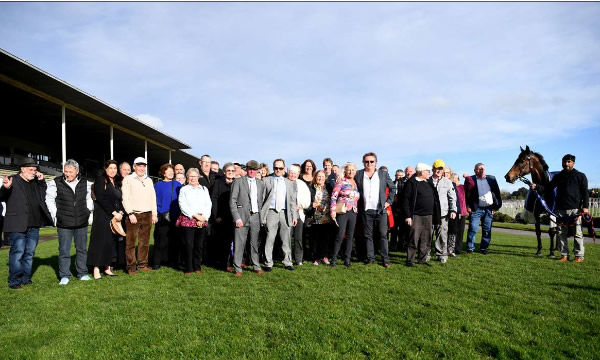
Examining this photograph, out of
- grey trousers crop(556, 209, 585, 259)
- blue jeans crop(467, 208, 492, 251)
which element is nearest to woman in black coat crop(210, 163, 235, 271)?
blue jeans crop(467, 208, 492, 251)

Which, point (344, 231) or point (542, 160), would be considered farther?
point (542, 160)

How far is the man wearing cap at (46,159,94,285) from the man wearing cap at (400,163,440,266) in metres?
5.80

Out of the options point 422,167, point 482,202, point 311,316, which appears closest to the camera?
point 311,316

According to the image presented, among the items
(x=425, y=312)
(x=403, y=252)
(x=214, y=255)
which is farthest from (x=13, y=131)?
(x=425, y=312)

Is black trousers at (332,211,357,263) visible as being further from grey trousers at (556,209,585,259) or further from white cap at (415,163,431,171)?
grey trousers at (556,209,585,259)

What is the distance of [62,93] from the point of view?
15781 mm

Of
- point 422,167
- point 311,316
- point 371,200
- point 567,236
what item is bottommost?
point 311,316

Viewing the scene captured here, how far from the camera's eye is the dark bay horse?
8.08m

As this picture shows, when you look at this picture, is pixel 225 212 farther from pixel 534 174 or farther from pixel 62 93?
pixel 62 93

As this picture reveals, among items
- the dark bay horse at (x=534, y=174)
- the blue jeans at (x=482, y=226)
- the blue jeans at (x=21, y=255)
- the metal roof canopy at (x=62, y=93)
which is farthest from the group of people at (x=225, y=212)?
the metal roof canopy at (x=62, y=93)

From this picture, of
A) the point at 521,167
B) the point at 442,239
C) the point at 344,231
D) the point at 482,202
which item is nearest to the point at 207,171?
the point at 344,231

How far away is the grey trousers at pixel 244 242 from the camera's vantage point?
6121mm

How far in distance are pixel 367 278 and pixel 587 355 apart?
9.84 feet

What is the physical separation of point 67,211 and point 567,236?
975 centimetres
